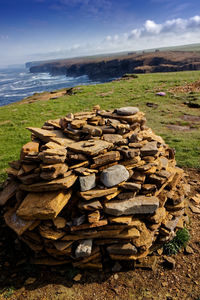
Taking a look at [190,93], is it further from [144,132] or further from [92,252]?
[92,252]

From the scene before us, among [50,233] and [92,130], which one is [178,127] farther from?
[50,233]

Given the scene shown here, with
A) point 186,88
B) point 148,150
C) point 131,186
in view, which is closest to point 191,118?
point 186,88

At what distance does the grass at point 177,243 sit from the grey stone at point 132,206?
4.69 feet

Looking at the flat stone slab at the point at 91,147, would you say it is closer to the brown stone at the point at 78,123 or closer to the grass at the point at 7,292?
the brown stone at the point at 78,123

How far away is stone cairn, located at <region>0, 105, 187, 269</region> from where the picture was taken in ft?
17.0

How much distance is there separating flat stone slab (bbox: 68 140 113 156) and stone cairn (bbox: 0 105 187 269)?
0.03 m

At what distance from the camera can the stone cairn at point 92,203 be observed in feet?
17.0

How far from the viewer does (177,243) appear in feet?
20.0

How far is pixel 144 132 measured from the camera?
7.58 m

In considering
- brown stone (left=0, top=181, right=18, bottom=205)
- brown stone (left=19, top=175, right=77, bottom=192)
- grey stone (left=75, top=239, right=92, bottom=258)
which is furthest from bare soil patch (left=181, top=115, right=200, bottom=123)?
brown stone (left=0, top=181, right=18, bottom=205)

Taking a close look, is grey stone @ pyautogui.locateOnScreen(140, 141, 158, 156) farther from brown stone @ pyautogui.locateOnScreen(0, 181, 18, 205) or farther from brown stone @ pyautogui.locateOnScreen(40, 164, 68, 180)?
brown stone @ pyautogui.locateOnScreen(0, 181, 18, 205)

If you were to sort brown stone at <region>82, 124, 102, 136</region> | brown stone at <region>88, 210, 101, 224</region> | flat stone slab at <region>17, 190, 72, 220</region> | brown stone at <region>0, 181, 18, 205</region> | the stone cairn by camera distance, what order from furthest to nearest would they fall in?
brown stone at <region>82, 124, 102, 136</region>
brown stone at <region>0, 181, 18, 205</region>
the stone cairn
brown stone at <region>88, 210, 101, 224</region>
flat stone slab at <region>17, 190, 72, 220</region>

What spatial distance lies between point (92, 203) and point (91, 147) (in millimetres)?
1628

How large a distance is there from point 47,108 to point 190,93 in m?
18.5
